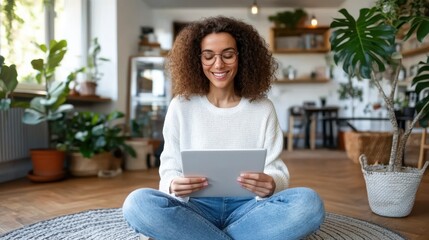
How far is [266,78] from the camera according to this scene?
4.29 ft

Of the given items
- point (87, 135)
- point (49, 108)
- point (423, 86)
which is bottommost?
point (87, 135)

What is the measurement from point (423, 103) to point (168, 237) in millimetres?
1444

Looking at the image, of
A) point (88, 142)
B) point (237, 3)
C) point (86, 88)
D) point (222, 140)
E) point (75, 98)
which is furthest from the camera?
point (237, 3)

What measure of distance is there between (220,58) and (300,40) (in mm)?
4488

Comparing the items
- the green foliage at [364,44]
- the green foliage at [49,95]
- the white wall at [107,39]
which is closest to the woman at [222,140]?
the green foliage at [364,44]

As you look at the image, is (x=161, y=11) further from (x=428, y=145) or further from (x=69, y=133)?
(x=428, y=145)

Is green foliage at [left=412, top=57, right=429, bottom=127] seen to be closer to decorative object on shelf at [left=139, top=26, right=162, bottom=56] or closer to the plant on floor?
the plant on floor

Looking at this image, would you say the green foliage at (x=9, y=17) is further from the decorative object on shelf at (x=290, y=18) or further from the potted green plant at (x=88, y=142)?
the decorative object on shelf at (x=290, y=18)

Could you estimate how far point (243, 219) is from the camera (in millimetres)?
1063

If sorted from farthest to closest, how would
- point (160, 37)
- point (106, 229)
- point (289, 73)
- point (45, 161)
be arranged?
point (289, 73)
point (160, 37)
point (45, 161)
point (106, 229)

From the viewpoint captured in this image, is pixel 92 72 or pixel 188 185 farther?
pixel 92 72

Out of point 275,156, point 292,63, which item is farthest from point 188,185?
point 292,63

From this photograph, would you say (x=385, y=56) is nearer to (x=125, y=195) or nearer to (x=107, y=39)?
(x=125, y=195)

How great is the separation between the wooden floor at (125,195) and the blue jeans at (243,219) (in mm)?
739
